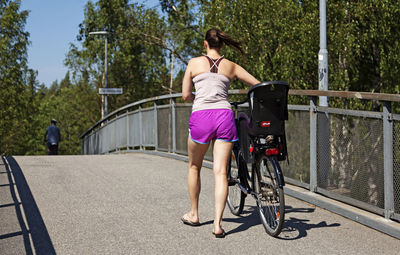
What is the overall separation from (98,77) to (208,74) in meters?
42.6

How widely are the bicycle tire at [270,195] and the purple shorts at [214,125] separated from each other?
408mm

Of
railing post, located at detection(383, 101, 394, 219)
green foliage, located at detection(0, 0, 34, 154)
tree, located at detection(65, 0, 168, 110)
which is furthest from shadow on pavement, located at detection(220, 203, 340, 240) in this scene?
green foliage, located at detection(0, 0, 34, 154)

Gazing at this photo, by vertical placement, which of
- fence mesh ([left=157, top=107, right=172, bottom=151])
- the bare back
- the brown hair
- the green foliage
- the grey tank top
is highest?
the green foliage

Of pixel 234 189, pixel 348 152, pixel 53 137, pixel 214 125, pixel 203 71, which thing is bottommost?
pixel 234 189

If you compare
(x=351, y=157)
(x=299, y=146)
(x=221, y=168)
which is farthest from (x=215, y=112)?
(x=299, y=146)

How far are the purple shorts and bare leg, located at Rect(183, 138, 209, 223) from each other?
11cm

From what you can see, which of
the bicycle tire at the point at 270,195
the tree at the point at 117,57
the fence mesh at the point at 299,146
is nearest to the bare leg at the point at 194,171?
the bicycle tire at the point at 270,195

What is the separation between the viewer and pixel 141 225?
5.19m

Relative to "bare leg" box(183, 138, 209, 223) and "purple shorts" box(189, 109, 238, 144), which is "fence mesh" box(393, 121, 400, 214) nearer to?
"purple shorts" box(189, 109, 238, 144)

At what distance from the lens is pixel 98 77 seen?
1821 inches

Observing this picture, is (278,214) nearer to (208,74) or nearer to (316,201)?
(208,74)

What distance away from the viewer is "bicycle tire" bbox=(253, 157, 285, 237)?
14.8 ft

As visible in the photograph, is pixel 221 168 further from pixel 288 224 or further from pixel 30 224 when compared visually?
pixel 30 224

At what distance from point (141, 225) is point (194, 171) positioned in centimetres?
75
